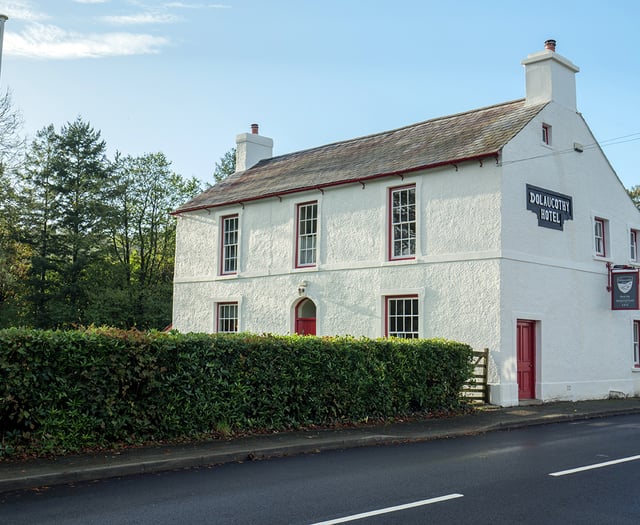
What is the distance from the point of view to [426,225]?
1891 centimetres

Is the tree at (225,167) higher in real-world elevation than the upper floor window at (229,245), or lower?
higher

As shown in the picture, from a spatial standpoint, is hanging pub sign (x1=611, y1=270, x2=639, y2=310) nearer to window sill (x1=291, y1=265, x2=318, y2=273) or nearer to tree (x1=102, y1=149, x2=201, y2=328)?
window sill (x1=291, y1=265, x2=318, y2=273)

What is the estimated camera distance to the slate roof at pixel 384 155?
18714 mm

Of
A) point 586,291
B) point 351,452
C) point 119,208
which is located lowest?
point 351,452

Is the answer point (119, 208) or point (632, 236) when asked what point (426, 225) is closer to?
point (632, 236)

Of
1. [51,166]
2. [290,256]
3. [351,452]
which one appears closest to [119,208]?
[51,166]

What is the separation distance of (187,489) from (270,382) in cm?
446

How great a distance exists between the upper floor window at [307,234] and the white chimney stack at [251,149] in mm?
7127

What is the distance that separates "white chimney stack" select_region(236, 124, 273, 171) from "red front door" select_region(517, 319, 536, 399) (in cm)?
1442

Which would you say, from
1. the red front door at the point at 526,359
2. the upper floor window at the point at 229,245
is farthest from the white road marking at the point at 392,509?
the upper floor window at the point at 229,245

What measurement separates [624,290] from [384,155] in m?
8.16

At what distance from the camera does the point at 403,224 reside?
64.2 ft

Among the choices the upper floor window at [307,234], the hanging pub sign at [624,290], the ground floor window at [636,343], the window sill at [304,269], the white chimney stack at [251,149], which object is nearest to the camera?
the hanging pub sign at [624,290]

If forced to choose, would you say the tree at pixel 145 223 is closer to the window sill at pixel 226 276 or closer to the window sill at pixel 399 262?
the window sill at pixel 226 276
